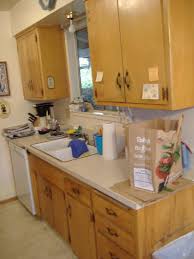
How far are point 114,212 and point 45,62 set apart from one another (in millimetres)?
2081

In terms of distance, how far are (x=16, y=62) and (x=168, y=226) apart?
116 inches

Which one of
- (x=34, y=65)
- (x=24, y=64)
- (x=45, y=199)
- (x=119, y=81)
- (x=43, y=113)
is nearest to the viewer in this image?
(x=119, y=81)

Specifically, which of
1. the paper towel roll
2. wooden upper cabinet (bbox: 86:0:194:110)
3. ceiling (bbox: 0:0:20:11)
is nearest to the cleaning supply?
the paper towel roll

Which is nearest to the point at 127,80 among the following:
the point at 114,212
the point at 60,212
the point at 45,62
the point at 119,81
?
the point at 119,81

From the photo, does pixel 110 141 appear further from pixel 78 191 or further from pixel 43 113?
pixel 43 113

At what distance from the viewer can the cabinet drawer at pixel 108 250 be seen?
167 centimetres

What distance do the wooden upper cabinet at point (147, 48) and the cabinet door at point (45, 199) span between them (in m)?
1.22

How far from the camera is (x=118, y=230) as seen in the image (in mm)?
1655

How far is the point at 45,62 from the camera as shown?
10.4 feet

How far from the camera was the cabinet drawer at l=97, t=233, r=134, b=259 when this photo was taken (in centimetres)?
167

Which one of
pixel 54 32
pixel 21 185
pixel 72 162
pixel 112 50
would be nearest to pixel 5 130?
pixel 21 185

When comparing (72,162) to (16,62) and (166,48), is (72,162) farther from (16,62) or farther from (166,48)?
(16,62)

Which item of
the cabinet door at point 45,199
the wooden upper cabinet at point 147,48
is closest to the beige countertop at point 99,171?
the cabinet door at point 45,199

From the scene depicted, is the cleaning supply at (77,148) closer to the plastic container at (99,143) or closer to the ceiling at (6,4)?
the plastic container at (99,143)
